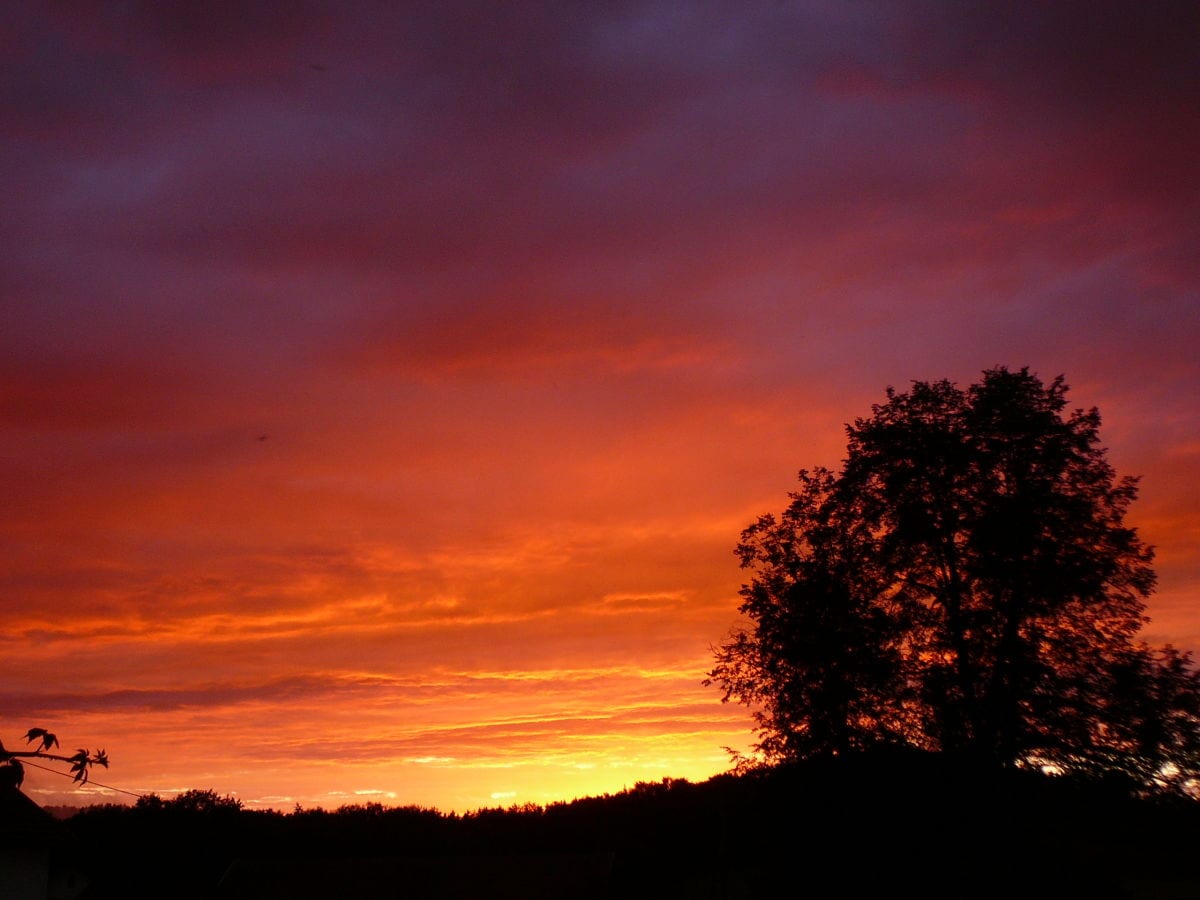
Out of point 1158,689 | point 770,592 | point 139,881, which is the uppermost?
point 770,592

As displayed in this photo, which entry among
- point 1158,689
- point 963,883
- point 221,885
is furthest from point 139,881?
point 1158,689

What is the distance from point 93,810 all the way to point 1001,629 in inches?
4059

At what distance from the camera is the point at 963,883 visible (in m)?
36.4

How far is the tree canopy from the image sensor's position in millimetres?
34125

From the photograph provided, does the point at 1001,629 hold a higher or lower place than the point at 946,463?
lower

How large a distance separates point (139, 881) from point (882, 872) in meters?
69.0

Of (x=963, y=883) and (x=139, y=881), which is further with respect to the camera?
(x=139, y=881)

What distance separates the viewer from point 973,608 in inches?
1433

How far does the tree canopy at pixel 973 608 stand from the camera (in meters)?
34.1

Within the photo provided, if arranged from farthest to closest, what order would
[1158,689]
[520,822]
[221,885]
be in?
[520,822] < [221,885] < [1158,689]

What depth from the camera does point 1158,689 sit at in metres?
33.8

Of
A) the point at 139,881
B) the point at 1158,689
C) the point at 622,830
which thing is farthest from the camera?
the point at 622,830

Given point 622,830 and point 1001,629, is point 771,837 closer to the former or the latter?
point 1001,629

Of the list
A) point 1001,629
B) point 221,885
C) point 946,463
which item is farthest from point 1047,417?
point 221,885
